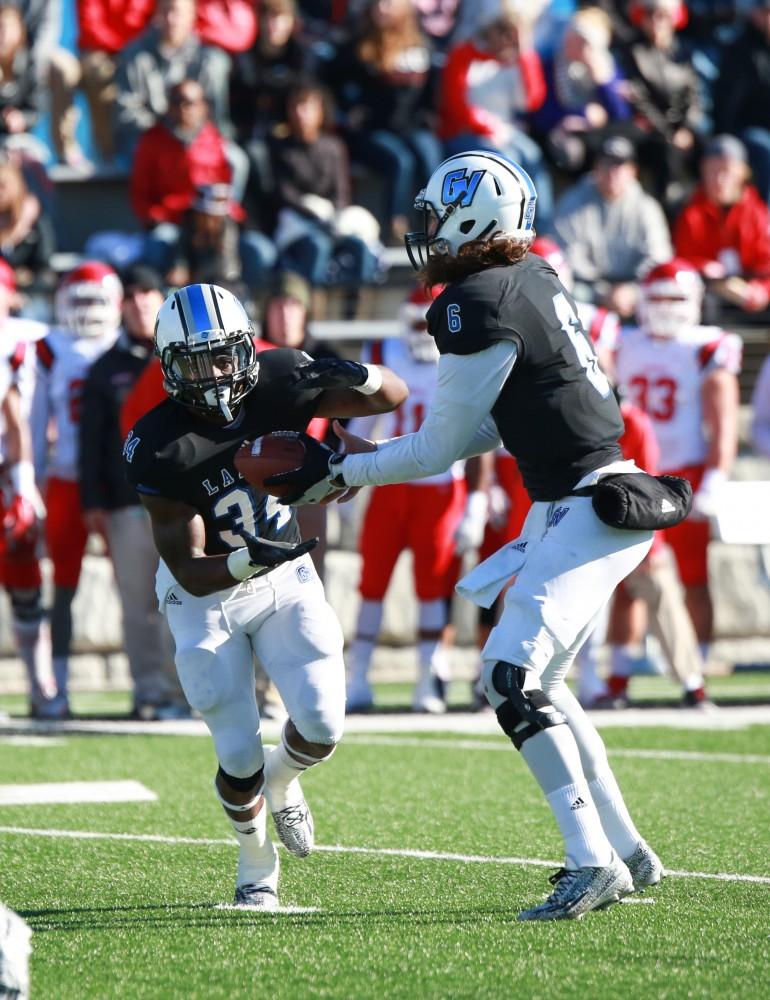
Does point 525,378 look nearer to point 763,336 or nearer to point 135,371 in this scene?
point 135,371

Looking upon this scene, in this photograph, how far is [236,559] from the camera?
13.5ft

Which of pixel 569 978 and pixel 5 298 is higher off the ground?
pixel 5 298

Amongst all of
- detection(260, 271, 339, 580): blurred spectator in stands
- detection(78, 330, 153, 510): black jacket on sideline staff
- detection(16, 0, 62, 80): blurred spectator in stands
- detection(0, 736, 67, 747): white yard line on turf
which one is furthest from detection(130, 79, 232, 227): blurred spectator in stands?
detection(0, 736, 67, 747): white yard line on turf

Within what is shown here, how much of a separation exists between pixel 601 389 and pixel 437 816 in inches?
71.8

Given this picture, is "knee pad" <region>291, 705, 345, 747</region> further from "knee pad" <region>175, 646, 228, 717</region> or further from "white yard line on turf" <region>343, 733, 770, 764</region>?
"white yard line on turf" <region>343, 733, 770, 764</region>

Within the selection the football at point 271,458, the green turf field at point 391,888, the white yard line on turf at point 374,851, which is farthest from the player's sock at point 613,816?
the football at point 271,458

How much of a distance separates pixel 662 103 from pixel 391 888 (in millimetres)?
8339

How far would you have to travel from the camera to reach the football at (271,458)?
161 inches

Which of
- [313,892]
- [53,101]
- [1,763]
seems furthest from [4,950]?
[53,101]

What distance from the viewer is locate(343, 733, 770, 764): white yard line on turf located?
669 cm

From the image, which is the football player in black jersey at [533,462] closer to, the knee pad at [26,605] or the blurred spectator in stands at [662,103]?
the knee pad at [26,605]

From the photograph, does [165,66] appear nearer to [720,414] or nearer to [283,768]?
[720,414]

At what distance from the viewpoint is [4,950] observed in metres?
2.89

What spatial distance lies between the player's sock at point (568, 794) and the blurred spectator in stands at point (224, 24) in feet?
26.8
